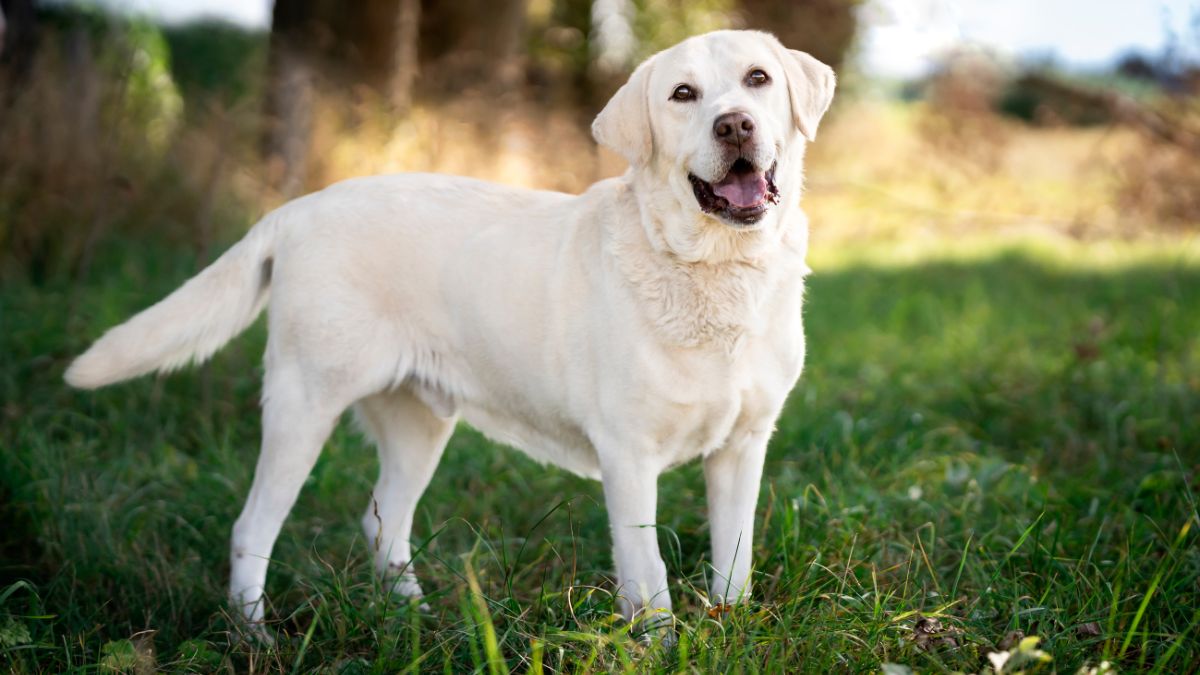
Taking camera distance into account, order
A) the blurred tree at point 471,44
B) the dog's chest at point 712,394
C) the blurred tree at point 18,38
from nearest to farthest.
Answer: the dog's chest at point 712,394 → the blurred tree at point 18,38 → the blurred tree at point 471,44

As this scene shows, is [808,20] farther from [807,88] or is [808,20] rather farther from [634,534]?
[634,534]

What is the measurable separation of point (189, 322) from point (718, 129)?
1.68 metres

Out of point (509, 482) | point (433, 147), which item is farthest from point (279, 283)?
point (433, 147)

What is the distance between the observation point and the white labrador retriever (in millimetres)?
2641

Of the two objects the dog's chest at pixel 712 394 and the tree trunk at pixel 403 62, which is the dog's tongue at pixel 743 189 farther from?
the tree trunk at pixel 403 62

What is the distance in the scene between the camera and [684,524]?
11.3ft

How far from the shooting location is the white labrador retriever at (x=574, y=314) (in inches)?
104

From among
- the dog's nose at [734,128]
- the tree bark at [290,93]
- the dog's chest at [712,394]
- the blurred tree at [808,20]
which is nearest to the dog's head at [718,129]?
the dog's nose at [734,128]

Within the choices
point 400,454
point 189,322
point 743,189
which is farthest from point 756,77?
point 189,322

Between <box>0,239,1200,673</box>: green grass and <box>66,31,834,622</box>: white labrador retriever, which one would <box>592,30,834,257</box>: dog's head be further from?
<box>0,239,1200,673</box>: green grass

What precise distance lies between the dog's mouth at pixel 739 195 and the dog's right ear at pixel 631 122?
0.18 meters

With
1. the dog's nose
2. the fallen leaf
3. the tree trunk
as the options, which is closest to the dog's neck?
the dog's nose

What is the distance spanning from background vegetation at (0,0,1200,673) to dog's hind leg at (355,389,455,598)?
4.5 inches

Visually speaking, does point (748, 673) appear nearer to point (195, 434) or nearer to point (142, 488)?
point (142, 488)
